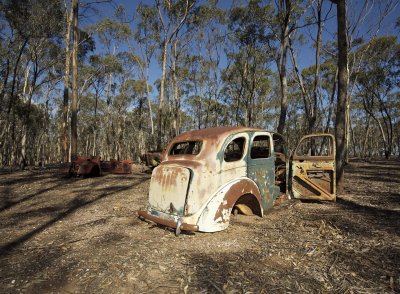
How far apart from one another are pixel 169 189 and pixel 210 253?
1099mm

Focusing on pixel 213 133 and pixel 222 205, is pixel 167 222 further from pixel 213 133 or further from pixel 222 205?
pixel 213 133

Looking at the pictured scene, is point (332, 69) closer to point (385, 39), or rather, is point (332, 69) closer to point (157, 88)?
point (385, 39)

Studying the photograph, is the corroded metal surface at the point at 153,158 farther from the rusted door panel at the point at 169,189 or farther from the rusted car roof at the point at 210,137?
the rusted door panel at the point at 169,189

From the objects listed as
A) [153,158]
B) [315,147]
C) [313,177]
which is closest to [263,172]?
[313,177]

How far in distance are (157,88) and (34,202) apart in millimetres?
32654

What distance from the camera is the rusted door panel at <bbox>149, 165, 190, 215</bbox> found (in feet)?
12.1

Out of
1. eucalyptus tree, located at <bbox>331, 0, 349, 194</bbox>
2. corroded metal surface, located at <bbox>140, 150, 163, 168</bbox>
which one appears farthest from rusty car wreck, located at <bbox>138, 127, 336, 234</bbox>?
corroded metal surface, located at <bbox>140, 150, 163, 168</bbox>

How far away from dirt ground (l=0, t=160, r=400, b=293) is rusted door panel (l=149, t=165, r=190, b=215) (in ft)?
1.55

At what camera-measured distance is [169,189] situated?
12.7 feet

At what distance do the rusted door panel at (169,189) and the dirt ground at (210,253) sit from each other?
47 cm

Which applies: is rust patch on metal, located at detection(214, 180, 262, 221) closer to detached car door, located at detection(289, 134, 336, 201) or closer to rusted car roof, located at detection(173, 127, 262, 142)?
rusted car roof, located at detection(173, 127, 262, 142)

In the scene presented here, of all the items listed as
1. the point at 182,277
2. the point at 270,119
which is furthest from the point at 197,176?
the point at 270,119

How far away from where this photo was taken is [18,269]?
3018mm

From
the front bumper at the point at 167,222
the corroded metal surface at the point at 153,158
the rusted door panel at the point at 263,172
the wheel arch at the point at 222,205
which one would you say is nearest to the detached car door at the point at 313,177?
the rusted door panel at the point at 263,172
